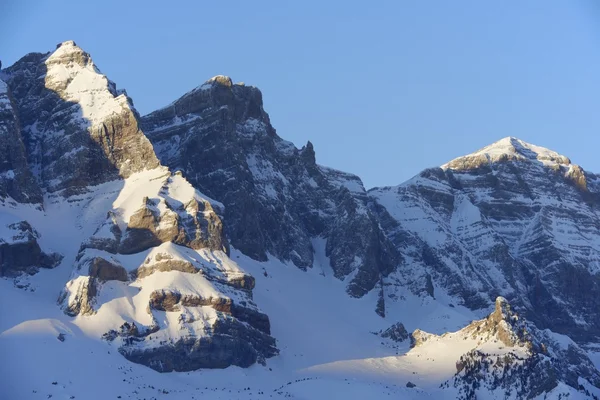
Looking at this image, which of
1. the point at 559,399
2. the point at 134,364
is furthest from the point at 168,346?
the point at 559,399

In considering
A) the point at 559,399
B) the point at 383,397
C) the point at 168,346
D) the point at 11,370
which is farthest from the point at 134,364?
the point at 559,399

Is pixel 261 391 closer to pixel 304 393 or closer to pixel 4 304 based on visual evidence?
pixel 304 393

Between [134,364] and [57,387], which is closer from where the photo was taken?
[57,387]

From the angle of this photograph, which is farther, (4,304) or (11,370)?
(4,304)

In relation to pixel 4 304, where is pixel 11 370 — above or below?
below

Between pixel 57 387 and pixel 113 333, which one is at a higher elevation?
pixel 113 333

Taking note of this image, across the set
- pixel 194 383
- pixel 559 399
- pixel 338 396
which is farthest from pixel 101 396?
pixel 559 399

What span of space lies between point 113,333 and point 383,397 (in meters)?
36.1

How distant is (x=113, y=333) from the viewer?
19962 cm

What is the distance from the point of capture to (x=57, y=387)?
180375mm

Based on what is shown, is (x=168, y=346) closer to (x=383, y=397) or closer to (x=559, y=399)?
(x=383, y=397)

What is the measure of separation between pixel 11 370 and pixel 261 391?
1303 inches

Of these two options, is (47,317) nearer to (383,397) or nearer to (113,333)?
(113,333)

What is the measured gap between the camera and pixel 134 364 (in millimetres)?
Result: 195250
